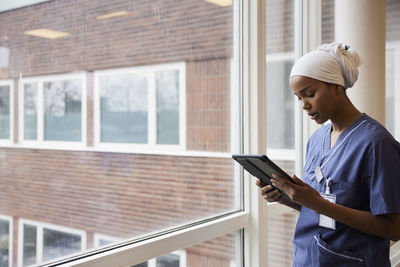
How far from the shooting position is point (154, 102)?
200 cm

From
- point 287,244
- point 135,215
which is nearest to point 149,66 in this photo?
point 135,215

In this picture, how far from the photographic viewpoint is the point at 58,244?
5.08ft

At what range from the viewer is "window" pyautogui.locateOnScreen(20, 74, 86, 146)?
4.92ft

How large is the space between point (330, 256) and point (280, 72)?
1.64 m

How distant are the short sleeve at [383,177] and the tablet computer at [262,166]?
266 millimetres

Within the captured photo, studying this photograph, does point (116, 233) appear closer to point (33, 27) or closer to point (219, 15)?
point (33, 27)

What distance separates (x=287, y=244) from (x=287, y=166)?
0.54 metres

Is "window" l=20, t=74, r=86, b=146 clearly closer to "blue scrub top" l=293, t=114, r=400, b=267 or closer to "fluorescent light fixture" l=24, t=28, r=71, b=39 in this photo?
"fluorescent light fixture" l=24, t=28, r=71, b=39

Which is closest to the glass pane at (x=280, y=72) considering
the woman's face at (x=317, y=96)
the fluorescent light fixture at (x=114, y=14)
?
the fluorescent light fixture at (x=114, y=14)

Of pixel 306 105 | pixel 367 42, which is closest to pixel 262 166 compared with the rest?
pixel 306 105

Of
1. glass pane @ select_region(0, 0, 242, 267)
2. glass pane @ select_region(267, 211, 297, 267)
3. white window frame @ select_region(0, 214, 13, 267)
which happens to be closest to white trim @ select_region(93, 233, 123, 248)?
glass pane @ select_region(0, 0, 242, 267)

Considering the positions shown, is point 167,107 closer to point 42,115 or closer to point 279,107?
point 42,115

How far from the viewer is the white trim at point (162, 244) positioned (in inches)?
62.9

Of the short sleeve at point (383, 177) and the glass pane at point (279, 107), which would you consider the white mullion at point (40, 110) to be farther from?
the glass pane at point (279, 107)
